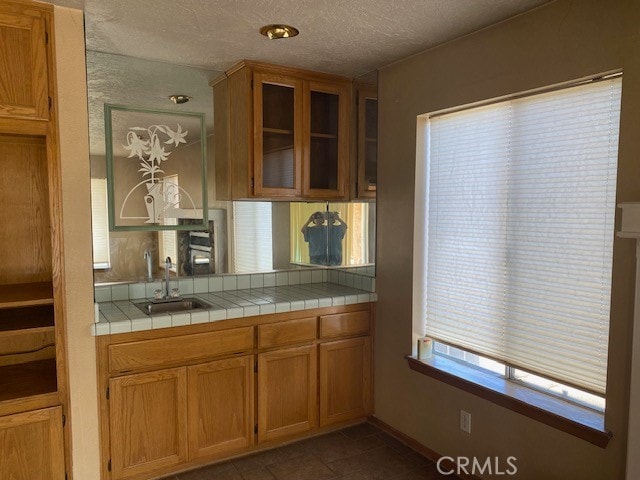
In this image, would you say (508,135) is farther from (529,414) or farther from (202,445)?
(202,445)

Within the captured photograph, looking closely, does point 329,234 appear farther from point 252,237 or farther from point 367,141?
point 367,141

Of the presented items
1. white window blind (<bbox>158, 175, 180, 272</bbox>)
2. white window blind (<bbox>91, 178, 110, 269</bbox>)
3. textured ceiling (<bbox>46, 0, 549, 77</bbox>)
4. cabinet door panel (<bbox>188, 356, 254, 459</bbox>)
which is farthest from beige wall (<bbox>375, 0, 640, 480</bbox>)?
white window blind (<bbox>91, 178, 110, 269</bbox>)

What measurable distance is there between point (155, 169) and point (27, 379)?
4.41 feet

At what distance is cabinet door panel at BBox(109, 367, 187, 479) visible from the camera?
2416 mm

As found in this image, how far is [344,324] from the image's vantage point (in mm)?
3129

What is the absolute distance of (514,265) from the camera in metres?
2.35

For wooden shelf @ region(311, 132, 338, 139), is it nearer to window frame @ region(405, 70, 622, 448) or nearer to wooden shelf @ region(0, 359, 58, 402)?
window frame @ region(405, 70, 622, 448)

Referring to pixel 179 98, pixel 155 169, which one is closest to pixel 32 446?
pixel 155 169

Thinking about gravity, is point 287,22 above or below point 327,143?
above

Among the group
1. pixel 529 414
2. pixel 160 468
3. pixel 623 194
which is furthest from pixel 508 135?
pixel 160 468

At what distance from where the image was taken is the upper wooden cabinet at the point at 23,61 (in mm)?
Result: 2057

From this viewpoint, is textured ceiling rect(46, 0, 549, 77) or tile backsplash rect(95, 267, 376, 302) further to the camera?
tile backsplash rect(95, 267, 376, 302)

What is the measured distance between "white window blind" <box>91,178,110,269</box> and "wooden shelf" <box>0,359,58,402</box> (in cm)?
60

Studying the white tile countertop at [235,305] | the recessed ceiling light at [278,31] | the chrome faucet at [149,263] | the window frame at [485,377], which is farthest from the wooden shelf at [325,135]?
the chrome faucet at [149,263]
